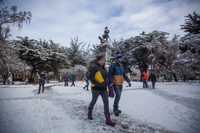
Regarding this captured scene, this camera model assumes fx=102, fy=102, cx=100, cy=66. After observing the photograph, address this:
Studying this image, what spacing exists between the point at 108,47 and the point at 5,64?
14916mm

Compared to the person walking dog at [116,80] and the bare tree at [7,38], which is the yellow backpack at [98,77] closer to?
the person walking dog at [116,80]

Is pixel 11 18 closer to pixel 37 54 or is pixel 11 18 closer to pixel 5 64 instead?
pixel 5 64

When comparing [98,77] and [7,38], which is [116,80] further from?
[7,38]

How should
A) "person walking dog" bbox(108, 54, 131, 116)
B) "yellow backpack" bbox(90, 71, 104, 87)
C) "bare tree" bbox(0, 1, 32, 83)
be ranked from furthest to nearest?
"bare tree" bbox(0, 1, 32, 83) → "person walking dog" bbox(108, 54, 131, 116) → "yellow backpack" bbox(90, 71, 104, 87)

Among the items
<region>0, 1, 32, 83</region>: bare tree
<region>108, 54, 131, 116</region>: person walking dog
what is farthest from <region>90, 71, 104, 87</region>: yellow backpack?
<region>0, 1, 32, 83</region>: bare tree

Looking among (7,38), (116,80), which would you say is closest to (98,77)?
(116,80)

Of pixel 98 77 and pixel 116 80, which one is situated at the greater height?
pixel 98 77

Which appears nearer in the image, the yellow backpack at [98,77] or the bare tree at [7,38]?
the yellow backpack at [98,77]

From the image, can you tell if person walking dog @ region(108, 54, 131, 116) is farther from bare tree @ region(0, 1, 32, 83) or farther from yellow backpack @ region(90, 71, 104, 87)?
bare tree @ region(0, 1, 32, 83)

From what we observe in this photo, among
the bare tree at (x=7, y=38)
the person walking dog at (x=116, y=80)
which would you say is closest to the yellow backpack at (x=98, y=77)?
the person walking dog at (x=116, y=80)

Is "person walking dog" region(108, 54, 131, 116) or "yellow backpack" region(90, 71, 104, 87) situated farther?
"person walking dog" region(108, 54, 131, 116)

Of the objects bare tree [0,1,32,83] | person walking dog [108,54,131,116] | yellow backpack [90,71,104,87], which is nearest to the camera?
yellow backpack [90,71,104,87]

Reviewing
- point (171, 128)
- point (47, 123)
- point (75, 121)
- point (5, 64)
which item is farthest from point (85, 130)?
point (5, 64)

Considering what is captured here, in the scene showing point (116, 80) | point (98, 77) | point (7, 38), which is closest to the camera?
point (98, 77)
